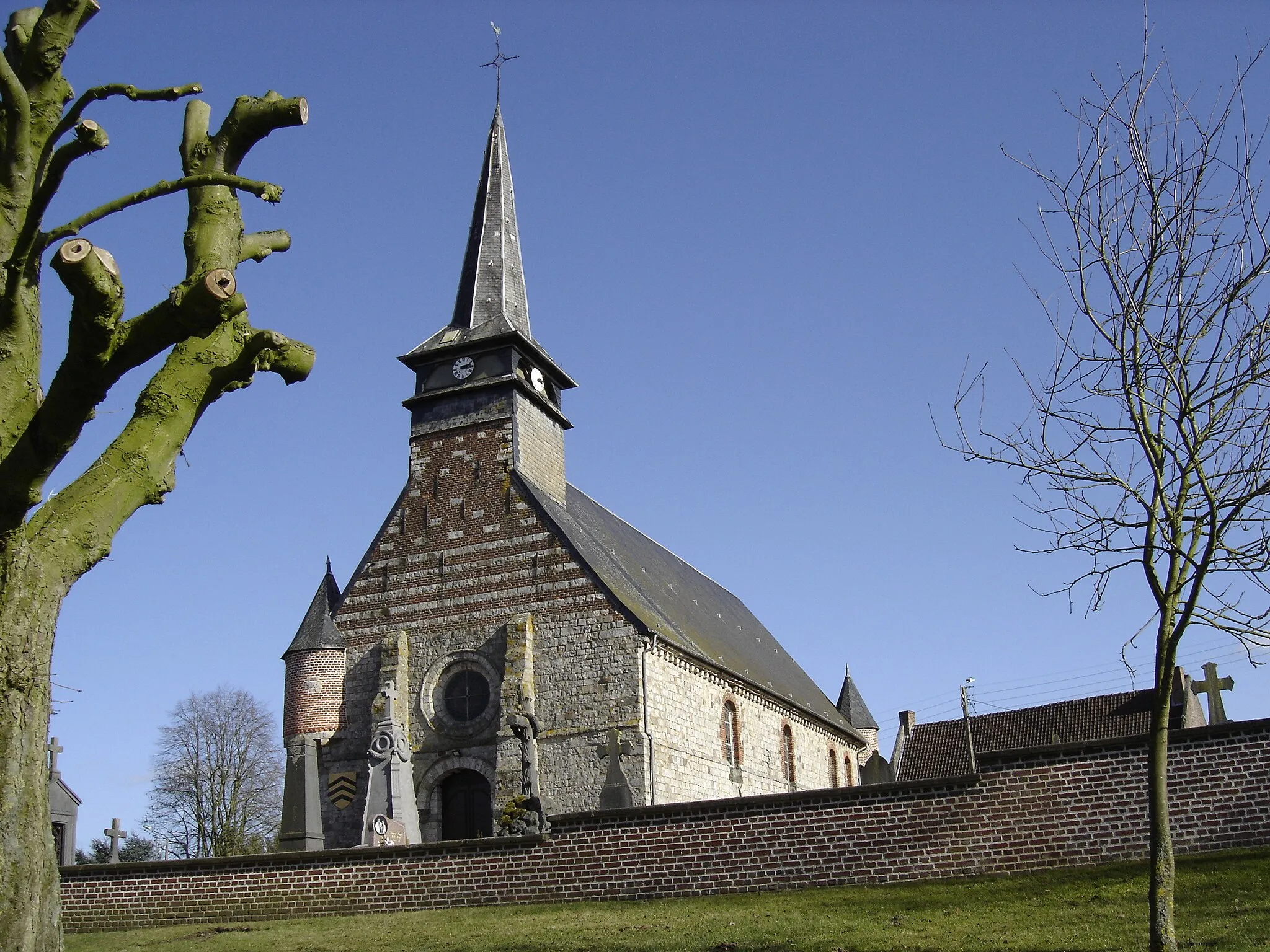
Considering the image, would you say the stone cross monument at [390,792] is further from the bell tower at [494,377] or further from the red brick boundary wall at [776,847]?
the bell tower at [494,377]

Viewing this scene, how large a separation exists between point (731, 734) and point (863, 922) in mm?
14876

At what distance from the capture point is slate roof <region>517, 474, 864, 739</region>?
76.3ft

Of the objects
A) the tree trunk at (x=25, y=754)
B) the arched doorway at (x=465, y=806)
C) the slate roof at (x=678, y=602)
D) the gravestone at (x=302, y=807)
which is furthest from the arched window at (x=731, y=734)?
the tree trunk at (x=25, y=754)

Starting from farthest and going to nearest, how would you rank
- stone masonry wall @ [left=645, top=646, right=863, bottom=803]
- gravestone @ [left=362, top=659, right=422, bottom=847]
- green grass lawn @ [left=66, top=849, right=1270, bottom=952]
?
stone masonry wall @ [left=645, top=646, right=863, bottom=803] < gravestone @ [left=362, top=659, right=422, bottom=847] < green grass lawn @ [left=66, top=849, right=1270, bottom=952]

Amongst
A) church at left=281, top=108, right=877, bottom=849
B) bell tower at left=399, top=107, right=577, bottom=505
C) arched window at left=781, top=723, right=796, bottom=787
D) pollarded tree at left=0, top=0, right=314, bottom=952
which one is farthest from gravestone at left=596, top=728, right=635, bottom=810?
pollarded tree at left=0, top=0, right=314, bottom=952

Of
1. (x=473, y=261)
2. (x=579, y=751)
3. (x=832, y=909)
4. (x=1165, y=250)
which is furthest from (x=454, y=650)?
(x=1165, y=250)

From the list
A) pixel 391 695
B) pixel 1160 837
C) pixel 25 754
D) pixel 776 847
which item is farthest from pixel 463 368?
pixel 25 754

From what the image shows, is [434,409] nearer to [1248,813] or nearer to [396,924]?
[396,924]

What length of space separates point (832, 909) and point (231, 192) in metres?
8.31

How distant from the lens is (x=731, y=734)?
25.2 meters

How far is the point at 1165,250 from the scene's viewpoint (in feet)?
29.1

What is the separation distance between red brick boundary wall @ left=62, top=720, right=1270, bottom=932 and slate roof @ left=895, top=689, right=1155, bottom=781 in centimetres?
2178

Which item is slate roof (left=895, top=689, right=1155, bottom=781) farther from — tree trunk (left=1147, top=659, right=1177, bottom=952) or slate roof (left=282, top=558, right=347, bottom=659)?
tree trunk (left=1147, top=659, right=1177, bottom=952)

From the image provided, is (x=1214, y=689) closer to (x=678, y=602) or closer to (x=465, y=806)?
(x=678, y=602)
